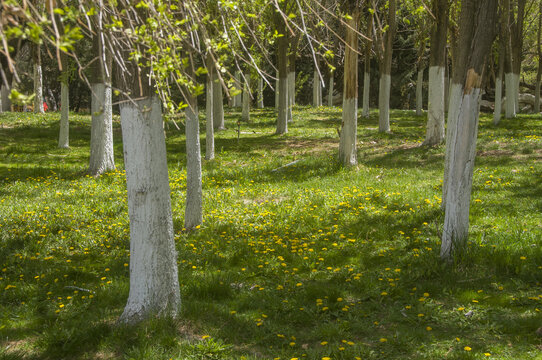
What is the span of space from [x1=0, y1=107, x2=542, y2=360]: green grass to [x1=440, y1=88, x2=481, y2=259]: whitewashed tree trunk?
0.28 metres

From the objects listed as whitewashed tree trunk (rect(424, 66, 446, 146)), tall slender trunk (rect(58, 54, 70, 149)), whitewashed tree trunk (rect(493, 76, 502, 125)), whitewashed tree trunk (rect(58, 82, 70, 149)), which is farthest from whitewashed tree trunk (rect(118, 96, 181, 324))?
whitewashed tree trunk (rect(493, 76, 502, 125))

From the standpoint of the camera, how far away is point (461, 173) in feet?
20.3

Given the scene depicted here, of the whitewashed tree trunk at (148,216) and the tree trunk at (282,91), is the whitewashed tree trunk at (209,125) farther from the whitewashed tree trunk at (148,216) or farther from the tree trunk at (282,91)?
the whitewashed tree trunk at (148,216)

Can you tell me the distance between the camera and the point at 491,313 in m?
5.00

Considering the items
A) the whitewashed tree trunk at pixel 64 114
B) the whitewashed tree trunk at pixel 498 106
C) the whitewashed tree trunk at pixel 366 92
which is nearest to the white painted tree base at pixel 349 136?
the whitewashed tree trunk at pixel 64 114

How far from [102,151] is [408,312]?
31.6 feet

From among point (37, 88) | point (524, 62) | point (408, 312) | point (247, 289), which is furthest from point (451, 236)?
point (524, 62)

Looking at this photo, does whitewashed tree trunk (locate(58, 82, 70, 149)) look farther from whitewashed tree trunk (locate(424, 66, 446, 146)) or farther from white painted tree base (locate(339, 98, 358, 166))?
whitewashed tree trunk (locate(424, 66, 446, 146))

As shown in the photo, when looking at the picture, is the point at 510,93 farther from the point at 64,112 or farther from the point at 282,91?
the point at 64,112

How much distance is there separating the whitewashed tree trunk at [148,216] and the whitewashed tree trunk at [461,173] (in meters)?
3.63

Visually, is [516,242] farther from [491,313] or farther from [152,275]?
[152,275]

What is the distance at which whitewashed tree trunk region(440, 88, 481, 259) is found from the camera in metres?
6.13

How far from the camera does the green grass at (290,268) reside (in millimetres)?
4559

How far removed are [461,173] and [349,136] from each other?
6.56m
